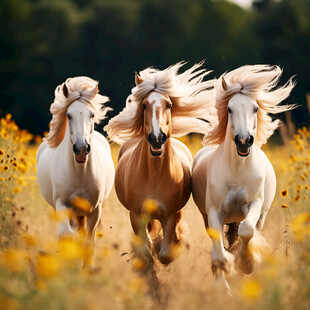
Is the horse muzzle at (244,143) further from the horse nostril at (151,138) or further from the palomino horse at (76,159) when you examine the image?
the palomino horse at (76,159)

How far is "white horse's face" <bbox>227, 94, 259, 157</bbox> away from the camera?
531cm

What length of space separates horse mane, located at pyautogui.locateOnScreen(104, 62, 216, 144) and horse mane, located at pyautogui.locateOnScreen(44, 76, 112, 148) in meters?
0.36

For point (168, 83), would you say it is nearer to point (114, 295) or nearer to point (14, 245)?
point (14, 245)

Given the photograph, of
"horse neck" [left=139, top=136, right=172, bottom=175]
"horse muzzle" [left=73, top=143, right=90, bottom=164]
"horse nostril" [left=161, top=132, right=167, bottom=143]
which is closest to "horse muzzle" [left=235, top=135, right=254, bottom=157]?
"horse nostril" [left=161, top=132, right=167, bottom=143]

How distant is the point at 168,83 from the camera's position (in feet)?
20.2

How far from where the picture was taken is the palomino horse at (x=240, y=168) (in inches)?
215

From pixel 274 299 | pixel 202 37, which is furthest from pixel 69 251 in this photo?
pixel 202 37

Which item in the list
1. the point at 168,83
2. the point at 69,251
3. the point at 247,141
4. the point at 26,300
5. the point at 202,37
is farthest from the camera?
the point at 202,37

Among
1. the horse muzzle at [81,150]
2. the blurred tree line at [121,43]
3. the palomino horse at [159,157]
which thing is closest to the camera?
the horse muzzle at [81,150]

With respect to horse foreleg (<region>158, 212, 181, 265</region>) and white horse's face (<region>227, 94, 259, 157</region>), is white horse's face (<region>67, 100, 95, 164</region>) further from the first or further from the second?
white horse's face (<region>227, 94, 259, 157</region>)

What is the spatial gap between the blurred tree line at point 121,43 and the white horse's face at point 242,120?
59.5 ft

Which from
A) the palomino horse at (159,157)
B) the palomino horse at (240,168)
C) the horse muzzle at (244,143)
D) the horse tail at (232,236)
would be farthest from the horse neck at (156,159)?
the horse tail at (232,236)

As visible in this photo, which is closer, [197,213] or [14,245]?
[14,245]

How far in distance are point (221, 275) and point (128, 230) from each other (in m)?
2.71
